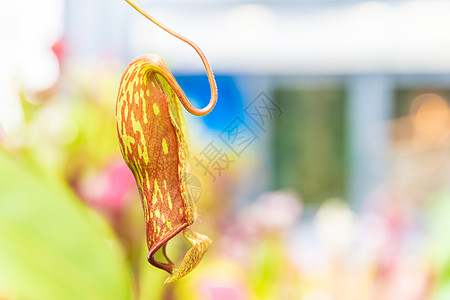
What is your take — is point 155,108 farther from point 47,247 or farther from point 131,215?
point 131,215

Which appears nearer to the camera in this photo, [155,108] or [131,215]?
[155,108]

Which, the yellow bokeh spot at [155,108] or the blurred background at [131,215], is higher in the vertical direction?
the yellow bokeh spot at [155,108]

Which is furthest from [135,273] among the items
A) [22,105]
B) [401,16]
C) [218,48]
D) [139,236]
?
[401,16]

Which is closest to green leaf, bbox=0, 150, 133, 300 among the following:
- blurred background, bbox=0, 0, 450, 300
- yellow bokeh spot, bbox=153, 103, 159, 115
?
blurred background, bbox=0, 0, 450, 300

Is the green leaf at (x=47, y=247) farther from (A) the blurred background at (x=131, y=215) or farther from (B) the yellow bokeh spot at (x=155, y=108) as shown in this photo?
(B) the yellow bokeh spot at (x=155, y=108)

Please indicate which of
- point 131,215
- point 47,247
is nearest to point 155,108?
point 47,247

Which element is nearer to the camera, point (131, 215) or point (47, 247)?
point (47, 247)

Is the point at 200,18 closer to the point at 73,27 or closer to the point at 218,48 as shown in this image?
the point at 218,48

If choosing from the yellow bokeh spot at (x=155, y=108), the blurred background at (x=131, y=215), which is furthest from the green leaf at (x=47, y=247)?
the yellow bokeh spot at (x=155, y=108)
